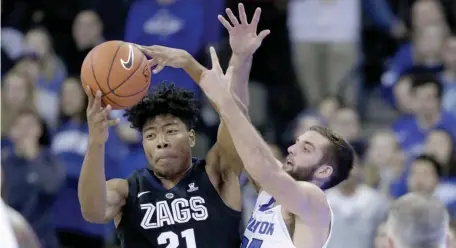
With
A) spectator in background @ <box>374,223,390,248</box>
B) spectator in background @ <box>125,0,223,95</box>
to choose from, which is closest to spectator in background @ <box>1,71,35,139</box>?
spectator in background @ <box>125,0,223,95</box>

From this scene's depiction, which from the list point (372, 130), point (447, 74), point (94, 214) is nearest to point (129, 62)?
point (94, 214)

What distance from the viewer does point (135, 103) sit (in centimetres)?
585

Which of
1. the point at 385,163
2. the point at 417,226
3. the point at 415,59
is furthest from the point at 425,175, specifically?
the point at 417,226

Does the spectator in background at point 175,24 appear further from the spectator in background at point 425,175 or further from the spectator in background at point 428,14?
the spectator in background at point 425,175

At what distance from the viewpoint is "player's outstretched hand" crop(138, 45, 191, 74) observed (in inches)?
236

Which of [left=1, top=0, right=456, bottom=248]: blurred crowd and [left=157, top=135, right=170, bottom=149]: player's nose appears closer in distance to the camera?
[left=157, top=135, right=170, bottom=149]: player's nose

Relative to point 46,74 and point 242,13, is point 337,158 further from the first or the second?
point 46,74

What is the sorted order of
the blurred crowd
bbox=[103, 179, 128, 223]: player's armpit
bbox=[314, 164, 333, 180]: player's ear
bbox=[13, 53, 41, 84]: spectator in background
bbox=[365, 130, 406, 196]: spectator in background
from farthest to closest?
bbox=[13, 53, 41, 84]: spectator in background < bbox=[365, 130, 406, 196]: spectator in background < the blurred crowd < bbox=[314, 164, 333, 180]: player's ear < bbox=[103, 179, 128, 223]: player's armpit

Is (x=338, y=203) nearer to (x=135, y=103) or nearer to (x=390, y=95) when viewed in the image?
(x=390, y=95)

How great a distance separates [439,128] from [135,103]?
455 centimetres

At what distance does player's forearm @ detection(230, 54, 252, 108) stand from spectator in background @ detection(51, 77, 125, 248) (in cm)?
413

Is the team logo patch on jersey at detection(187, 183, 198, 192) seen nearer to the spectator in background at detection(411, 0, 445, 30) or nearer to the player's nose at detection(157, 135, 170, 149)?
the player's nose at detection(157, 135, 170, 149)

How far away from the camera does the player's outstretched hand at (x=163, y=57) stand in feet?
19.7

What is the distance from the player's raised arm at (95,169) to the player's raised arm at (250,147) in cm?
52
